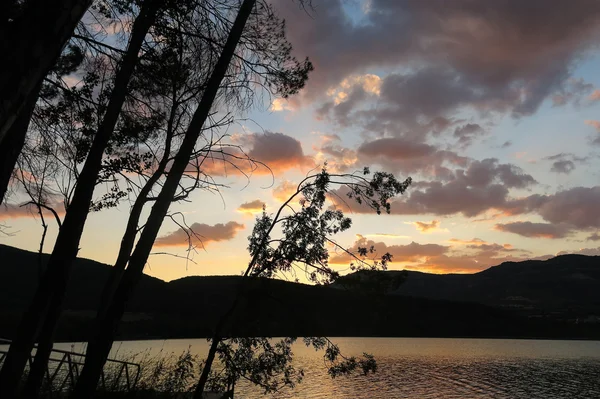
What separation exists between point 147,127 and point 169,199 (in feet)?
15.4

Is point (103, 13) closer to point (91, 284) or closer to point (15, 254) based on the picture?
point (91, 284)

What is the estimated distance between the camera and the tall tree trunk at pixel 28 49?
9.70ft

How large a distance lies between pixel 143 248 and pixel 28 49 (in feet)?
17.9

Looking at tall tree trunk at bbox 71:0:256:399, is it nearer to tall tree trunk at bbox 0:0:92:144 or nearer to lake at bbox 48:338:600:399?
tall tree trunk at bbox 0:0:92:144

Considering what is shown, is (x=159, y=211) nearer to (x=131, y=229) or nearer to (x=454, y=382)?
(x=131, y=229)

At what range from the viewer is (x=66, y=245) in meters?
8.67

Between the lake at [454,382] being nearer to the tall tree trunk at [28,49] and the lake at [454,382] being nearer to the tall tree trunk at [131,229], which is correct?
the tall tree trunk at [131,229]

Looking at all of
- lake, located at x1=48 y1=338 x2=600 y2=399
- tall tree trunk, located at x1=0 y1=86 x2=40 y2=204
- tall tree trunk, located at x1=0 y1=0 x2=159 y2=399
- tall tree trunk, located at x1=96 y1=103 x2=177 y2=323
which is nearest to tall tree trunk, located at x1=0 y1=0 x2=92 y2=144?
tall tree trunk, located at x1=0 y1=86 x2=40 y2=204

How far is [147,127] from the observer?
487 inches

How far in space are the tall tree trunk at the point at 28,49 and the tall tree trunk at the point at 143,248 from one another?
5212 mm

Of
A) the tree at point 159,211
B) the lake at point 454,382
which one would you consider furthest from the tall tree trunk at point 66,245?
the lake at point 454,382

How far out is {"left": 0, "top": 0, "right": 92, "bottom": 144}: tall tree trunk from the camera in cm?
296

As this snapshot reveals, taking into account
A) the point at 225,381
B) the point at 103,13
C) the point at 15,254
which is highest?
the point at 15,254

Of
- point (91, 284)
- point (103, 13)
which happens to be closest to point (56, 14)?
point (103, 13)
